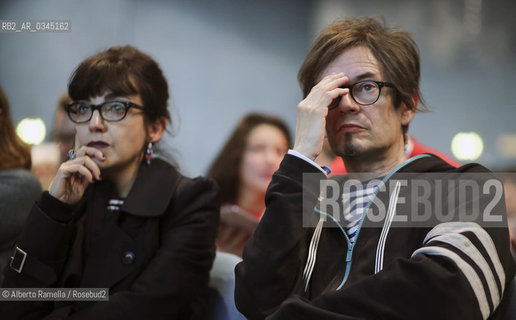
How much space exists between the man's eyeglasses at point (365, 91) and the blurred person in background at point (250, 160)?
4.88ft

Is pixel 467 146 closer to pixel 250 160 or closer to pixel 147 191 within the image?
pixel 250 160

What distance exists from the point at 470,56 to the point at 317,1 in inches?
50.0

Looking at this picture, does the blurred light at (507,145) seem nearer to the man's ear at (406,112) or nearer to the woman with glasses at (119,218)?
the man's ear at (406,112)

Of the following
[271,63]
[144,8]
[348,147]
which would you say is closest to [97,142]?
[348,147]

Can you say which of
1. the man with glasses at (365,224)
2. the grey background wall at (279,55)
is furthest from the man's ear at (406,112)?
the grey background wall at (279,55)

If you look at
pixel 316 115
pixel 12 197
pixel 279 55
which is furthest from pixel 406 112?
pixel 279 55

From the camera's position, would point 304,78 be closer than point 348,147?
No

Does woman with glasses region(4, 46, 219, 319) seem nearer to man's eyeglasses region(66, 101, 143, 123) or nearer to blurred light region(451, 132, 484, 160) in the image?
man's eyeglasses region(66, 101, 143, 123)

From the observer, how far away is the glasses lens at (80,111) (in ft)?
5.81

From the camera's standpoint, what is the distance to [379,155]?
1.50 metres

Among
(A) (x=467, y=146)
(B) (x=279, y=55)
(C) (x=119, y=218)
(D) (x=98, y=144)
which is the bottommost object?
(C) (x=119, y=218)

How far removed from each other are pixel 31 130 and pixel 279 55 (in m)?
2.35

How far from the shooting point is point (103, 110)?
176 cm

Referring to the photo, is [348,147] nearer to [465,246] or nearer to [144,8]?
[465,246]
